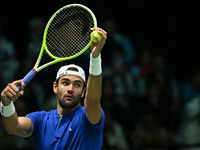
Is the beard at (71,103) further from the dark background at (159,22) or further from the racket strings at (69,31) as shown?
the dark background at (159,22)

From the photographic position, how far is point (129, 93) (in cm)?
888

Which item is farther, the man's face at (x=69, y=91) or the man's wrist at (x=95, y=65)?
the man's face at (x=69, y=91)

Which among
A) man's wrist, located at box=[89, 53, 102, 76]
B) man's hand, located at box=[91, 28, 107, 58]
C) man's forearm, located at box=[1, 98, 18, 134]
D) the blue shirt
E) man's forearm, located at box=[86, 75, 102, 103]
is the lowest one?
the blue shirt

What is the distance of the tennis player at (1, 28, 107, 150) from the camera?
456 centimetres

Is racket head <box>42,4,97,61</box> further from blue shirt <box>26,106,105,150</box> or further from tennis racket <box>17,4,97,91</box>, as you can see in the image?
blue shirt <box>26,106,105,150</box>

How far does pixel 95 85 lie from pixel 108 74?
425 centimetres

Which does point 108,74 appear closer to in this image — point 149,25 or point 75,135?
point 149,25

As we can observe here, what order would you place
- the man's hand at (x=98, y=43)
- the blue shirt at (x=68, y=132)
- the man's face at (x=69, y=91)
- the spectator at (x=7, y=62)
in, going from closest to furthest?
the man's hand at (x=98, y=43), the blue shirt at (x=68, y=132), the man's face at (x=69, y=91), the spectator at (x=7, y=62)

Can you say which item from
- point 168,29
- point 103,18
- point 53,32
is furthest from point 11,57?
point 168,29

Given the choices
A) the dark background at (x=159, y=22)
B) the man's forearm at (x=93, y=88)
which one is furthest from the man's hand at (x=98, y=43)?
the dark background at (x=159, y=22)

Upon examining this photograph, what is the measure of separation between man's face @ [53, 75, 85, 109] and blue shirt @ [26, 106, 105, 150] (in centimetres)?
13

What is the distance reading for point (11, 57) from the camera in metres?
8.18

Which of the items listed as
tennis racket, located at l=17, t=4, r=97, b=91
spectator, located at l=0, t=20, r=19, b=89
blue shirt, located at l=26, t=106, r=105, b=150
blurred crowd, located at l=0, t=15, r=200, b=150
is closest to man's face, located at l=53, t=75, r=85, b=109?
blue shirt, located at l=26, t=106, r=105, b=150

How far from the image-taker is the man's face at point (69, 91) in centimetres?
493
